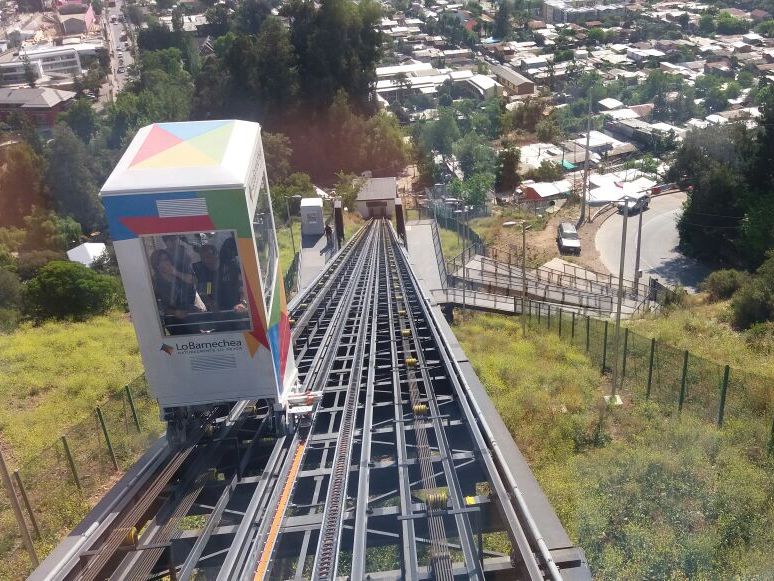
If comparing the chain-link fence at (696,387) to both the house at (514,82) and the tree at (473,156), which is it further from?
the house at (514,82)

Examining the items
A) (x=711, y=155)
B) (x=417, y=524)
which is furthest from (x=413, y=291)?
(x=711, y=155)

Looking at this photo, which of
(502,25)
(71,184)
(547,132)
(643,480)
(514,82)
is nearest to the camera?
(643,480)

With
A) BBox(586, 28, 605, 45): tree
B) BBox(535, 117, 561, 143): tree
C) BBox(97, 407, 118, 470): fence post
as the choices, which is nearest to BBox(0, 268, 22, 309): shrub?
BBox(97, 407, 118, 470): fence post

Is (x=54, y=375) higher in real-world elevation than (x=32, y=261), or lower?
higher

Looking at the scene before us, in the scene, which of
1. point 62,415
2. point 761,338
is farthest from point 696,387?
point 62,415

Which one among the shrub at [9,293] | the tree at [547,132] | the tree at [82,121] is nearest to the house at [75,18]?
the tree at [82,121]

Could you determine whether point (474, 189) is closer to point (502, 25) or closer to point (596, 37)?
point (596, 37)

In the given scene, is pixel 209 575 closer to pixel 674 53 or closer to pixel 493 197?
pixel 493 197

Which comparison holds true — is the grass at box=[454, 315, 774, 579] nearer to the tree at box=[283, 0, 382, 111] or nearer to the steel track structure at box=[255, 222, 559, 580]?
the steel track structure at box=[255, 222, 559, 580]
